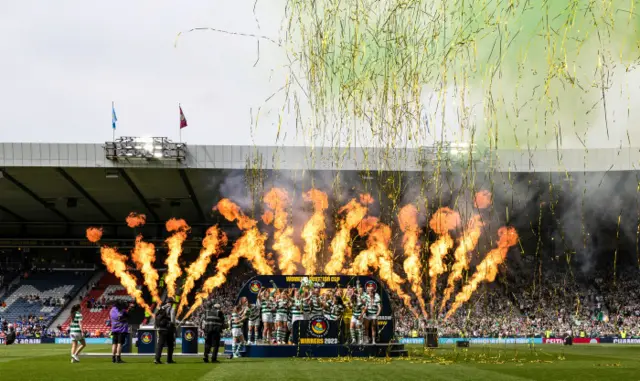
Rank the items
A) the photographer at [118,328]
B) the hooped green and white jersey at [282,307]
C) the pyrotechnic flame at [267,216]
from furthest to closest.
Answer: the pyrotechnic flame at [267,216] < the hooped green and white jersey at [282,307] < the photographer at [118,328]

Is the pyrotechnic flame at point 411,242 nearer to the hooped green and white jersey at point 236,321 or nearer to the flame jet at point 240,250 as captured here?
the flame jet at point 240,250

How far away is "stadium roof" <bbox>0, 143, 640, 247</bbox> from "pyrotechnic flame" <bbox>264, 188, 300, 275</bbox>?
3441mm

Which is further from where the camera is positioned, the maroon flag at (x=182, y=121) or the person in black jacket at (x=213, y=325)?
the maroon flag at (x=182, y=121)

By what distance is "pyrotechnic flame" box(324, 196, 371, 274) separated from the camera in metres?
49.6

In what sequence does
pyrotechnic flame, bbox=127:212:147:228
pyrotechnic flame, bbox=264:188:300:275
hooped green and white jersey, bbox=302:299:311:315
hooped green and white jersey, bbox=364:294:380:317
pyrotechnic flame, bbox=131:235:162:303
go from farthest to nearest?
1. pyrotechnic flame, bbox=127:212:147:228
2. pyrotechnic flame, bbox=131:235:162:303
3. pyrotechnic flame, bbox=264:188:300:275
4. hooped green and white jersey, bbox=302:299:311:315
5. hooped green and white jersey, bbox=364:294:380:317

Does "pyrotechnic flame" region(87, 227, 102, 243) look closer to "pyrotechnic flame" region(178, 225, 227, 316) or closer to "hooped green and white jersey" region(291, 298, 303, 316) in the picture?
"pyrotechnic flame" region(178, 225, 227, 316)

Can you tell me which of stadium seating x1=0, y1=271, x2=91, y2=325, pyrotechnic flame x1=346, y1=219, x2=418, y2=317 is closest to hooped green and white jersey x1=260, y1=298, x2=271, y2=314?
pyrotechnic flame x1=346, y1=219, x2=418, y2=317

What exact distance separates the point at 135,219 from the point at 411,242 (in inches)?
885

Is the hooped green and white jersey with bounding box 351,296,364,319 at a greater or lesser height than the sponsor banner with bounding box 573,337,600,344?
greater

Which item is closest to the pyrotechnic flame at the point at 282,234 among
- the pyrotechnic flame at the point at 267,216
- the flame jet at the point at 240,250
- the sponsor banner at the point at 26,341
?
the pyrotechnic flame at the point at 267,216

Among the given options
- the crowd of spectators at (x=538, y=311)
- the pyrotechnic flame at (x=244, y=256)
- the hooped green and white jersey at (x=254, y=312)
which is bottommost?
the crowd of spectators at (x=538, y=311)

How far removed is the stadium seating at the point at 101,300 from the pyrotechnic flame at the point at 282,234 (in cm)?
1216

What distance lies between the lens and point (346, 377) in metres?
15.0

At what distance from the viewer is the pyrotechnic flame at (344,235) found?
49.6 metres
